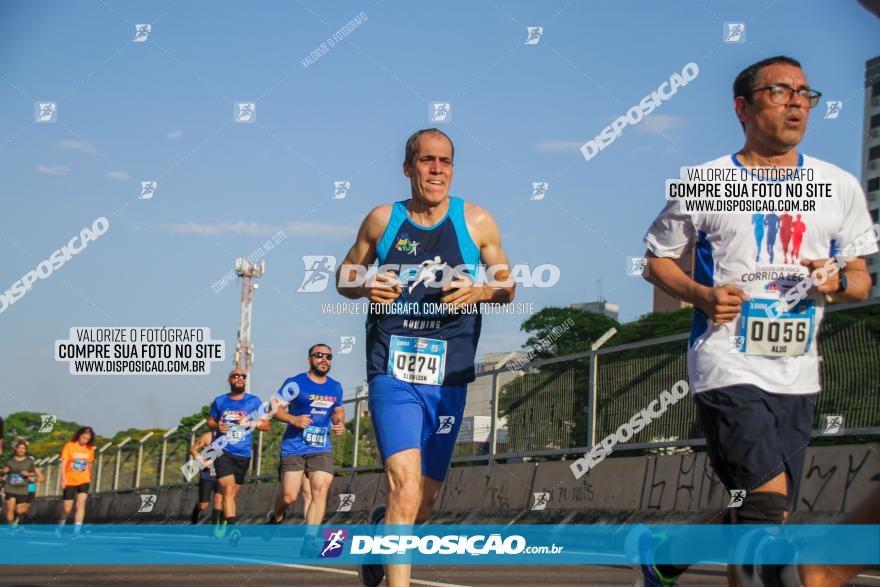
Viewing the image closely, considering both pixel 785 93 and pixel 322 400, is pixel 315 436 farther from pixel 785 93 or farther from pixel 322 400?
pixel 785 93

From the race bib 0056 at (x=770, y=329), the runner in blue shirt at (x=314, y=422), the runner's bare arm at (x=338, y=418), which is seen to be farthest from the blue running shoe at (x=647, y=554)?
the runner's bare arm at (x=338, y=418)

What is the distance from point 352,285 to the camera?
7312mm

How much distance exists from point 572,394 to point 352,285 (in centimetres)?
886

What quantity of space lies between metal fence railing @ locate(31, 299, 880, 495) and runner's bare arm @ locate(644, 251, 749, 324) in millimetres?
5532

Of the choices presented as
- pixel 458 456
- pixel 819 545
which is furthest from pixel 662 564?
pixel 458 456

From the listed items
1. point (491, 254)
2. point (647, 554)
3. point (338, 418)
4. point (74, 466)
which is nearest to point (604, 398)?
point (338, 418)

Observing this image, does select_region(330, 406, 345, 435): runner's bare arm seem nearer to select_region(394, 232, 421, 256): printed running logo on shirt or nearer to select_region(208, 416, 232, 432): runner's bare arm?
select_region(208, 416, 232, 432): runner's bare arm

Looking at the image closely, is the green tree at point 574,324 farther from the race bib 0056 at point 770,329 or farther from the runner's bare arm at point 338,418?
the race bib 0056 at point 770,329

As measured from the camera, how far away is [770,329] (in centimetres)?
546

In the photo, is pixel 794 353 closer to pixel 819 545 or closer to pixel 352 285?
pixel 819 545

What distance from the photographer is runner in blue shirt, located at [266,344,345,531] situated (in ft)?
48.7

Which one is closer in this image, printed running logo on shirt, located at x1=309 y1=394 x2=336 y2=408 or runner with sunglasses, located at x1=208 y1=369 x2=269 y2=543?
printed running logo on shirt, located at x1=309 y1=394 x2=336 y2=408

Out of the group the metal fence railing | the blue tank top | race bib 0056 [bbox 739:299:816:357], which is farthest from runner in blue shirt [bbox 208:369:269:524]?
race bib 0056 [bbox 739:299:816:357]

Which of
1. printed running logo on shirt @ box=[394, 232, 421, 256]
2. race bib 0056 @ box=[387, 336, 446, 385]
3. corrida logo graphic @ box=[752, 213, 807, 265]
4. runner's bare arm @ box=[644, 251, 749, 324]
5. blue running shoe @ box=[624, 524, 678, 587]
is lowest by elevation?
blue running shoe @ box=[624, 524, 678, 587]
